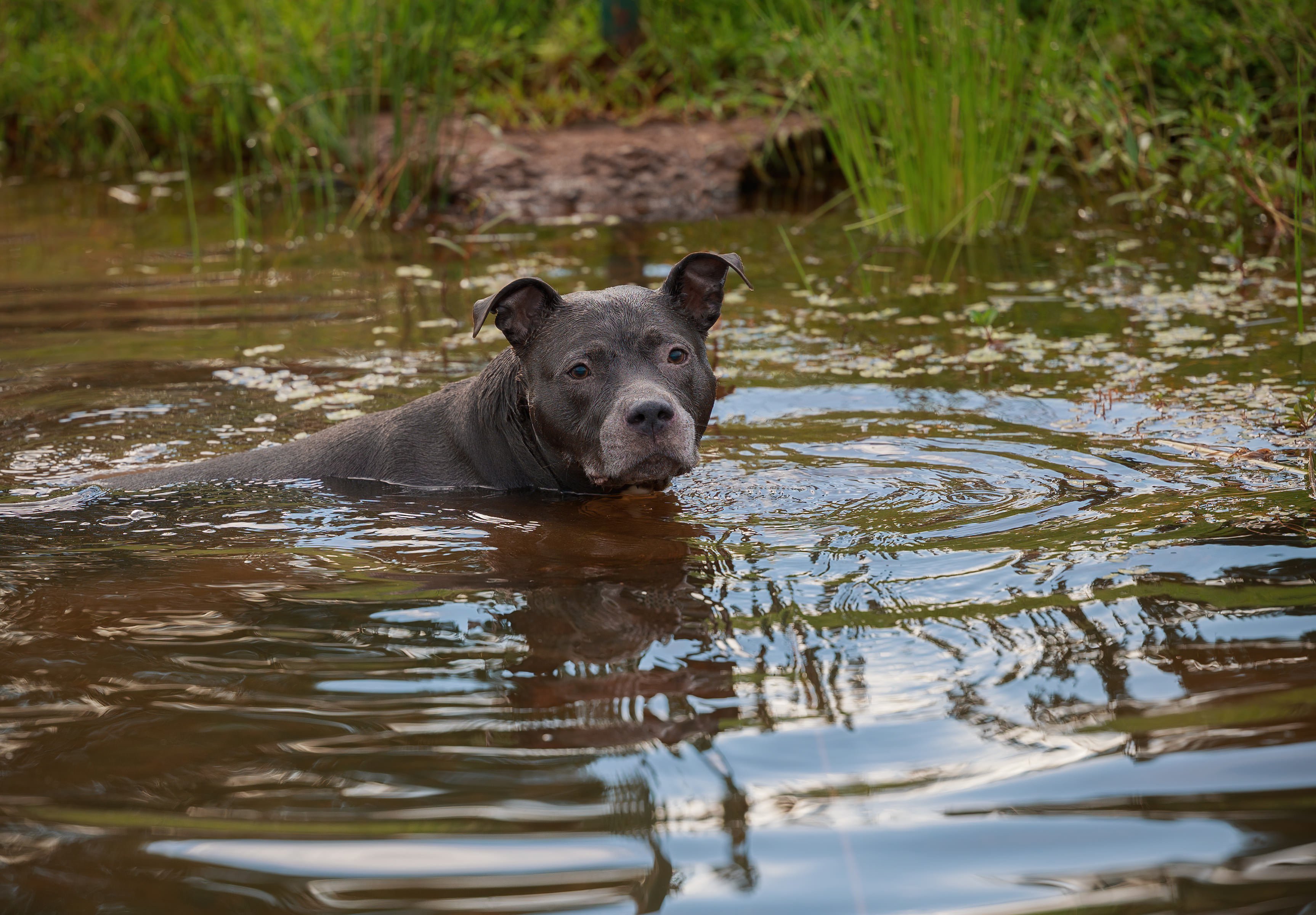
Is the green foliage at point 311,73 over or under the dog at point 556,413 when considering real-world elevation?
over

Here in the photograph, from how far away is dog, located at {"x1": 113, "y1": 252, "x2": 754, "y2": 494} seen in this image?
5000 millimetres

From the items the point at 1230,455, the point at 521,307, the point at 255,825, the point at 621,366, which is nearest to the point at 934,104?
the point at 1230,455

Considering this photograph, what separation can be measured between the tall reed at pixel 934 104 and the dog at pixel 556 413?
3.45 metres

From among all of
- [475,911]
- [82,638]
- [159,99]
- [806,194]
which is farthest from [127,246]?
[475,911]

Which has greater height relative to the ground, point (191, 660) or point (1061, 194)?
point (1061, 194)

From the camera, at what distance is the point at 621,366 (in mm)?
5168

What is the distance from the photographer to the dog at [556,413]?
500cm

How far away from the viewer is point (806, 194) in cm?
1281

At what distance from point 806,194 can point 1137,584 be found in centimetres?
939

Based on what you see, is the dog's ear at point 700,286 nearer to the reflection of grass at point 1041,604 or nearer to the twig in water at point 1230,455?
the reflection of grass at point 1041,604

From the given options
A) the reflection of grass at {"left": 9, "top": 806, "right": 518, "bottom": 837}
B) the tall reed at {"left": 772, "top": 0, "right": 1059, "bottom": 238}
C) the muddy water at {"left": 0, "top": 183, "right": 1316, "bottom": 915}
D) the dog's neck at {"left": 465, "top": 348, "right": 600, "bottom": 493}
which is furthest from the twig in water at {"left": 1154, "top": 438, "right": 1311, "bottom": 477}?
the reflection of grass at {"left": 9, "top": 806, "right": 518, "bottom": 837}

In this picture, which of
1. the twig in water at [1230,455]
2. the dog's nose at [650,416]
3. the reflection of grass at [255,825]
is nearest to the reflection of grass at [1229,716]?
the reflection of grass at [255,825]

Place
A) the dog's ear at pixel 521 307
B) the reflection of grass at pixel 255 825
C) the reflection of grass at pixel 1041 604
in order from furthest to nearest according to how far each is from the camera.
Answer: the dog's ear at pixel 521 307
the reflection of grass at pixel 1041 604
the reflection of grass at pixel 255 825

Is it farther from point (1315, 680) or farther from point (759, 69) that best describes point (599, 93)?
point (1315, 680)
